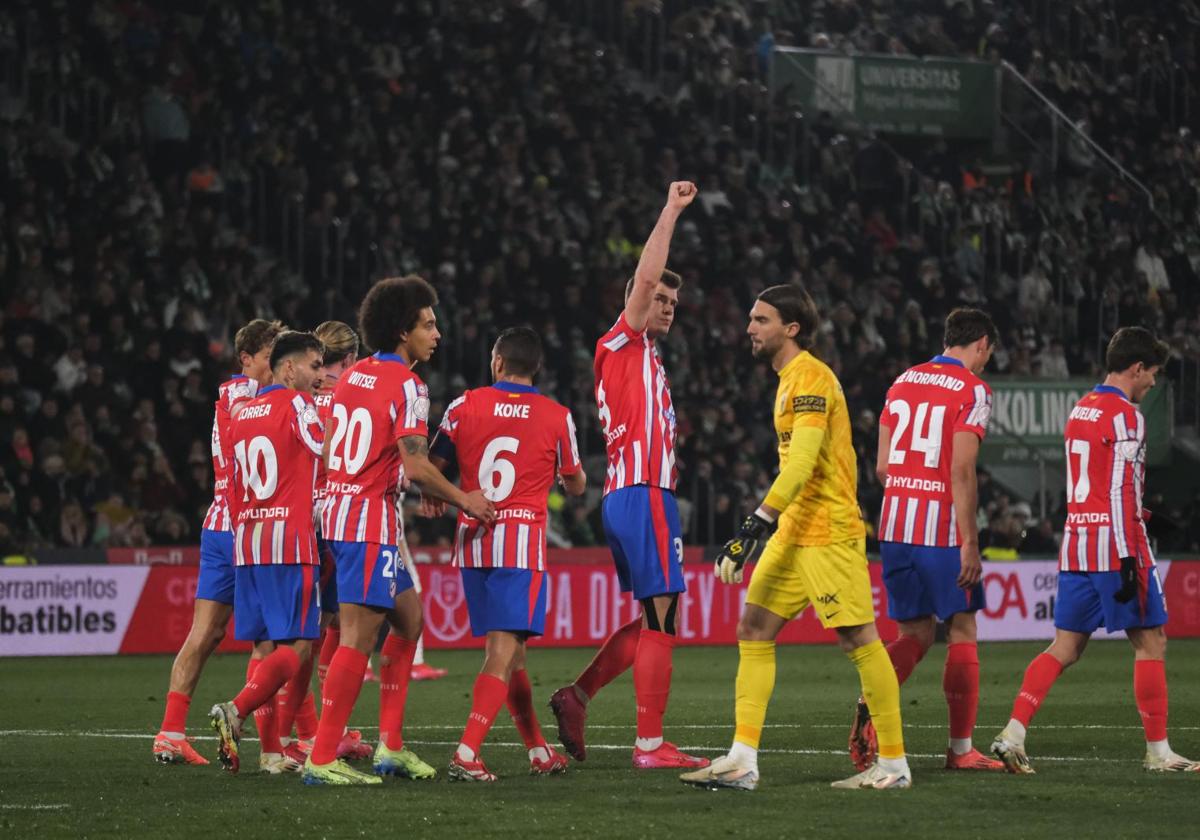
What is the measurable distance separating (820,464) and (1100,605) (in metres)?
2.13

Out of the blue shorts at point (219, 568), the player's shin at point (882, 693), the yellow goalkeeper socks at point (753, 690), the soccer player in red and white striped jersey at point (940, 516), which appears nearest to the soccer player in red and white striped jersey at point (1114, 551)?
the soccer player in red and white striped jersey at point (940, 516)

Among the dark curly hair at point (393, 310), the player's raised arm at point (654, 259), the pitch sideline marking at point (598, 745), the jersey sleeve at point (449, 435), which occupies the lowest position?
the pitch sideline marking at point (598, 745)

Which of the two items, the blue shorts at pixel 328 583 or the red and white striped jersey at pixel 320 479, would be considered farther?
the blue shorts at pixel 328 583

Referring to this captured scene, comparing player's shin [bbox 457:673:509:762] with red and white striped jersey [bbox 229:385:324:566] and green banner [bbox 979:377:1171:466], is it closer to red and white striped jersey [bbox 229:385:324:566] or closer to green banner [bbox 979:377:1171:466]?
red and white striped jersey [bbox 229:385:324:566]

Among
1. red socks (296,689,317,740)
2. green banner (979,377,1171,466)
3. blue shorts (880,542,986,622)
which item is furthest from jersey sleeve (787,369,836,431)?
green banner (979,377,1171,466)

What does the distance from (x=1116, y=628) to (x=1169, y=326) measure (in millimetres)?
21733

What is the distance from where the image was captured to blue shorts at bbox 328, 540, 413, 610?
365 inches

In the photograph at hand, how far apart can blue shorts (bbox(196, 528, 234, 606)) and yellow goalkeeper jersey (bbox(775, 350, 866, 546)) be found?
11.0 ft

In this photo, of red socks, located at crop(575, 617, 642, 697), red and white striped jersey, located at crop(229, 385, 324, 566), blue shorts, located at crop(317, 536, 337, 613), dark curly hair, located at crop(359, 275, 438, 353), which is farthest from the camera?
blue shorts, located at crop(317, 536, 337, 613)

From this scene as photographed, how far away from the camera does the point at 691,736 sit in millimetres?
12180

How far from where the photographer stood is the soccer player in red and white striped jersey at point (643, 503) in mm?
10156

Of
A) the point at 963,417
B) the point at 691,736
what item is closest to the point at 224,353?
the point at 691,736

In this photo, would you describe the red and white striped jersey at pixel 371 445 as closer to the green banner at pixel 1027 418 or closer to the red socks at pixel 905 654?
the red socks at pixel 905 654

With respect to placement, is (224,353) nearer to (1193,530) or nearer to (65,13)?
(65,13)
